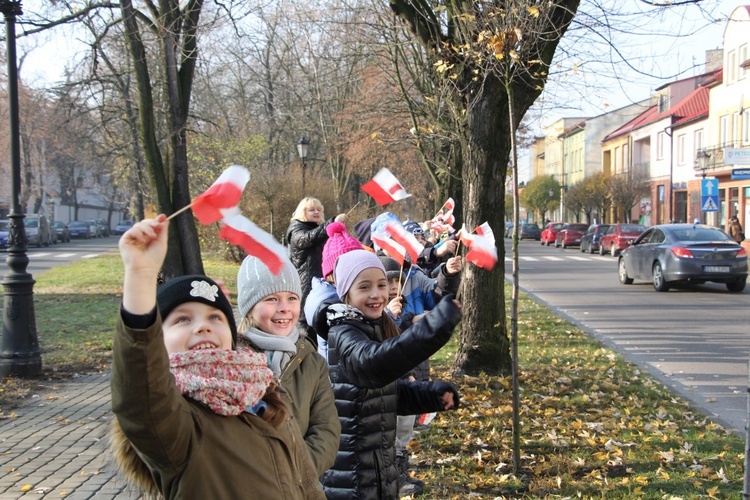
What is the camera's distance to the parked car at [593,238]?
39.2m

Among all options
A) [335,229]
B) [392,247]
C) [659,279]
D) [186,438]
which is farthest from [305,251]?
[659,279]

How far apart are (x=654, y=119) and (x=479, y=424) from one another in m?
53.2

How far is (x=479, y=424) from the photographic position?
6340 mm

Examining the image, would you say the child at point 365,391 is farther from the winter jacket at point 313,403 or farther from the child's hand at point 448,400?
the winter jacket at point 313,403

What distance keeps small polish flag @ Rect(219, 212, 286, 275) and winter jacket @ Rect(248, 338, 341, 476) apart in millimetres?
500

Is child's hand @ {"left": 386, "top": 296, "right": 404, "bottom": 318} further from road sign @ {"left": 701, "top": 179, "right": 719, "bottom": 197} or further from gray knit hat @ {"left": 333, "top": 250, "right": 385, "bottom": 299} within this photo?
road sign @ {"left": 701, "top": 179, "right": 719, "bottom": 197}

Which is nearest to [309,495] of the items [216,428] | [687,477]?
[216,428]

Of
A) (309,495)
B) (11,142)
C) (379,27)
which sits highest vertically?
(379,27)

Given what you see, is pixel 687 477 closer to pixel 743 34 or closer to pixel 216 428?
pixel 216 428

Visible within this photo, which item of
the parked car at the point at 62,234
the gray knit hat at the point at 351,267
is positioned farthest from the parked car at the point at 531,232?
the gray knit hat at the point at 351,267

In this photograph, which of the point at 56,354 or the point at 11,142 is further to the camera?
the point at 56,354

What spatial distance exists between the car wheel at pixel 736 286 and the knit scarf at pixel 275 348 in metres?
17.6

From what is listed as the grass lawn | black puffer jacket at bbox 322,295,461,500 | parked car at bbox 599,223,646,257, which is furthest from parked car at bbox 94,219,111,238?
black puffer jacket at bbox 322,295,461,500

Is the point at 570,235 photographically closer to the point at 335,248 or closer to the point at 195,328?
the point at 335,248
